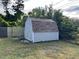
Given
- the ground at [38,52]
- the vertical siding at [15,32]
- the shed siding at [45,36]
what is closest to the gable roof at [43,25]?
the shed siding at [45,36]

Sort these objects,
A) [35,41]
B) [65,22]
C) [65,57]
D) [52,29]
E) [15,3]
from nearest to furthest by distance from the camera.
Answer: [65,57]
[35,41]
[52,29]
[65,22]
[15,3]

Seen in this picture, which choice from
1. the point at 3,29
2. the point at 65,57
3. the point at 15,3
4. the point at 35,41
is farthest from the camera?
the point at 15,3

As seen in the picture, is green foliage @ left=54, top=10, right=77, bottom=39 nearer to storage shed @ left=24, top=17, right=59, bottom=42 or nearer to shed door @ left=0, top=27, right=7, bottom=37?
storage shed @ left=24, top=17, right=59, bottom=42

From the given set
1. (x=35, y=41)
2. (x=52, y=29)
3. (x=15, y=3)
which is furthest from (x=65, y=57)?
(x=15, y=3)

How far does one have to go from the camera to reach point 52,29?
2309 cm

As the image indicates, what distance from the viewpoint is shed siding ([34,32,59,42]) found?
21531 mm

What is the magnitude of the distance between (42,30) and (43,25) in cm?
118

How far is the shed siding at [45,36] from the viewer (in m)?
21.5

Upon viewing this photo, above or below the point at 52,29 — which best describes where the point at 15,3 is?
above

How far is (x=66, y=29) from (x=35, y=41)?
5.74 metres

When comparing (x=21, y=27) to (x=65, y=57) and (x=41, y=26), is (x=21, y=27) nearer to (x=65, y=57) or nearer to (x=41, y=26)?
(x=41, y=26)

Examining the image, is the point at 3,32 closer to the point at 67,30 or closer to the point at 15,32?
the point at 15,32

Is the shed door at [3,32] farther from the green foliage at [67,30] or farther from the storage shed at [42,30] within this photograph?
the green foliage at [67,30]

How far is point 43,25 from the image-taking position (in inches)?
902
